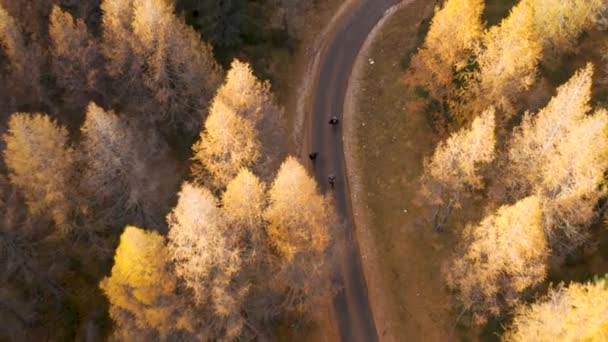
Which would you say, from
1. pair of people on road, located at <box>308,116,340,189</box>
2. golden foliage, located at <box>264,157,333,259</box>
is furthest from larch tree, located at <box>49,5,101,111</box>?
golden foliage, located at <box>264,157,333,259</box>

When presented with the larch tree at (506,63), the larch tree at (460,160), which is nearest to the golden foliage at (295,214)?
the larch tree at (460,160)

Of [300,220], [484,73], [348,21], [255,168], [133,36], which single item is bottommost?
[300,220]

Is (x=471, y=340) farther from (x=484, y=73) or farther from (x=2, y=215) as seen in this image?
(x=2, y=215)

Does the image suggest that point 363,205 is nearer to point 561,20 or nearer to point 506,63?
point 506,63

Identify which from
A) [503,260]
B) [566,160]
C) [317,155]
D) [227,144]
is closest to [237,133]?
[227,144]

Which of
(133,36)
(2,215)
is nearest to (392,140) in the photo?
(133,36)

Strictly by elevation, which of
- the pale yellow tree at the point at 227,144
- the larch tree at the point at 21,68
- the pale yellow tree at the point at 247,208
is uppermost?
the larch tree at the point at 21,68

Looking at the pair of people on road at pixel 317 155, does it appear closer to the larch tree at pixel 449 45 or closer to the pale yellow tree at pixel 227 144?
the larch tree at pixel 449 45
